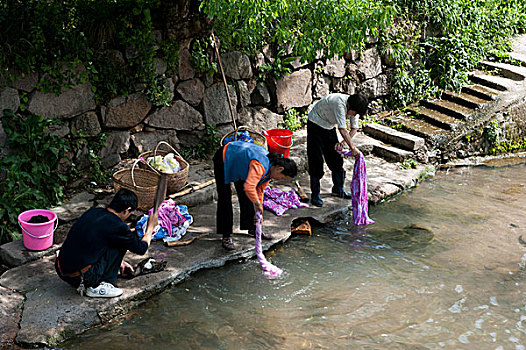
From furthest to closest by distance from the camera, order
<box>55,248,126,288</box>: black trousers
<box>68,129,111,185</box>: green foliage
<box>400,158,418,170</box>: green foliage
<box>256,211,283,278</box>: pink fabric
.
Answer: <box>400,158,418,170</box>: green foliage < <box>68,129,111,185</box>: green foliage < <box>256,211,283,278</box>: pink fabric < <box>55,248,126,288</box>: black trousers

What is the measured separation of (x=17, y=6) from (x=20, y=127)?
145 centimetres

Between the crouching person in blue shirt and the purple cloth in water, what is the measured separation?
2.31 m

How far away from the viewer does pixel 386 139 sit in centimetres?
893

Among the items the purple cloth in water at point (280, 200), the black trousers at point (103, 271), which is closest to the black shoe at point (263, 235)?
the purple cloth in water at point (280, 200)

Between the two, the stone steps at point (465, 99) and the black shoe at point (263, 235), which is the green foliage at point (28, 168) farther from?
the stone steps at point (465, 99)

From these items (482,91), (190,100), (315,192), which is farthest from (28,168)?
(482,91)

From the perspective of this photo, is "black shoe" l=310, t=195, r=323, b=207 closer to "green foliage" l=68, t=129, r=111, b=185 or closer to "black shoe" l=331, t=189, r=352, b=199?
"black shoe" l=331, t=189, r=352, b=199

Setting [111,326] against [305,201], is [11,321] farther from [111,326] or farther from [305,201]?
[305,201]

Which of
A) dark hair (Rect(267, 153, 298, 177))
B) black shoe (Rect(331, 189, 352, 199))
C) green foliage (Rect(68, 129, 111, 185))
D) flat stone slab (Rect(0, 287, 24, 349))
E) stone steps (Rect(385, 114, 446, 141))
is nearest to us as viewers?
flat stone slab (Rect(0, 287, 24, 349))

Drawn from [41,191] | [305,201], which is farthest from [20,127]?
[305,201]

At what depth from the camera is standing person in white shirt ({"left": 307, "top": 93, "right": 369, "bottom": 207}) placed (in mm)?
6281

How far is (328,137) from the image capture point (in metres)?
6.61

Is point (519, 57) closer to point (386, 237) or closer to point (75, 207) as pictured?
point (386, 237)

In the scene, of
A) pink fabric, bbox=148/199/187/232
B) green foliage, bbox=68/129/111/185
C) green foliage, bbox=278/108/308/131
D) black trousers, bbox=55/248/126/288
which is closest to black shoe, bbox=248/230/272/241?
pink fabric, bbox=148/199/187/232
